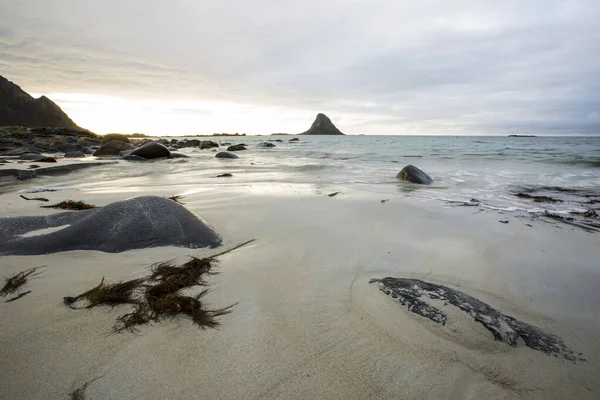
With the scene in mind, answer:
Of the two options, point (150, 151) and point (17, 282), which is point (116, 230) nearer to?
point (17, 282)

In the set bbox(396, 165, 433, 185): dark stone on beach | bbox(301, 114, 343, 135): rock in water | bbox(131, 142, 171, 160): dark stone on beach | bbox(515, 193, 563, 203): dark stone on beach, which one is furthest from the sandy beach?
bbox(301, 114, 343, 135): rock in water

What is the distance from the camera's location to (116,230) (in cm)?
275

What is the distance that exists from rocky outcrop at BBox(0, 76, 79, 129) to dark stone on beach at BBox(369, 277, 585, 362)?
2722 inches

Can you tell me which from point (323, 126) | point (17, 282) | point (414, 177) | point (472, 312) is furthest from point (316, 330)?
point (323, 126)

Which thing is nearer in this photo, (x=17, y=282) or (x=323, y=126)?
(x=17, y=282)

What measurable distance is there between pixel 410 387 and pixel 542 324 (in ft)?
3.92

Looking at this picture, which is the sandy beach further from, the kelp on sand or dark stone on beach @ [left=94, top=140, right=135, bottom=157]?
dark stone on beach @ [left=94, top=140, right=135, bottom=157]

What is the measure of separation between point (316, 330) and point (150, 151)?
589 inches

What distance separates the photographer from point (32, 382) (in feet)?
4.12

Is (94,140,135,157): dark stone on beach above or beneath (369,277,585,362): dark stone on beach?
above

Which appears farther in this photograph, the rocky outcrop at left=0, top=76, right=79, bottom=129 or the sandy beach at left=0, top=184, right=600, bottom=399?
the rocky outcrop at left=0, top=76, right=79, bottom=129

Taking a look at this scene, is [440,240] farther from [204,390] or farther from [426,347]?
[204,390]

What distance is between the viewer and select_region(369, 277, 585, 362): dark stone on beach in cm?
167

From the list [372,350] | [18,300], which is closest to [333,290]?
[372,350]
